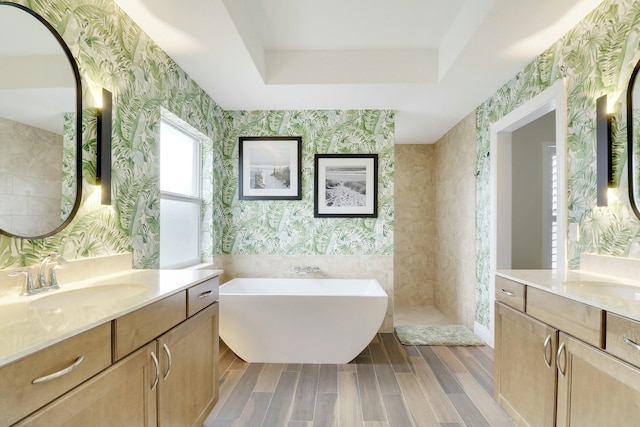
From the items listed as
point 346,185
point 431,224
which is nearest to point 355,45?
point 346,185

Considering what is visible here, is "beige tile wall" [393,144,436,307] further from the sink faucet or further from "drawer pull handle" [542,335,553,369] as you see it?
the sink faucet

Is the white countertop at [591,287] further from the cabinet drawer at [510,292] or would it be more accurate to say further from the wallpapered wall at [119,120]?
the wallpapered wall at [119,120]

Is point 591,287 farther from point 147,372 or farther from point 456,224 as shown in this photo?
point 456,224

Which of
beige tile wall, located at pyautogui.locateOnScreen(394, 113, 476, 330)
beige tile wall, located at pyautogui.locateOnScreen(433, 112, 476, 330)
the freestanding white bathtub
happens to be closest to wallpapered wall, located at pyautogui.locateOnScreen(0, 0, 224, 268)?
the freestanding white bathtub

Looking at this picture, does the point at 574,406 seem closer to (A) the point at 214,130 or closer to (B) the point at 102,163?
(B) the point at 102,163

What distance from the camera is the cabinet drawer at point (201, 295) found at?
1523 mm

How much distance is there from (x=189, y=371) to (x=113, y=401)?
514mm

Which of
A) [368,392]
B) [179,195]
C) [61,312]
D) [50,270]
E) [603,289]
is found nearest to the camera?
[61,312]

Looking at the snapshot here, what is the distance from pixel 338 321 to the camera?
246 cm

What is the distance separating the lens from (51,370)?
789mm

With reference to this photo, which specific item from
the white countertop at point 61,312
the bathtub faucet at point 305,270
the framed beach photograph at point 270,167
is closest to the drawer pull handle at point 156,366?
the white countertop at point 61,312

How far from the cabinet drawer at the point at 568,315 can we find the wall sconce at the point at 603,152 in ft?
2.40

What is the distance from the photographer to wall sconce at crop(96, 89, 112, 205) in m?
1.61

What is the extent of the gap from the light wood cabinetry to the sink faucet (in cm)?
216
